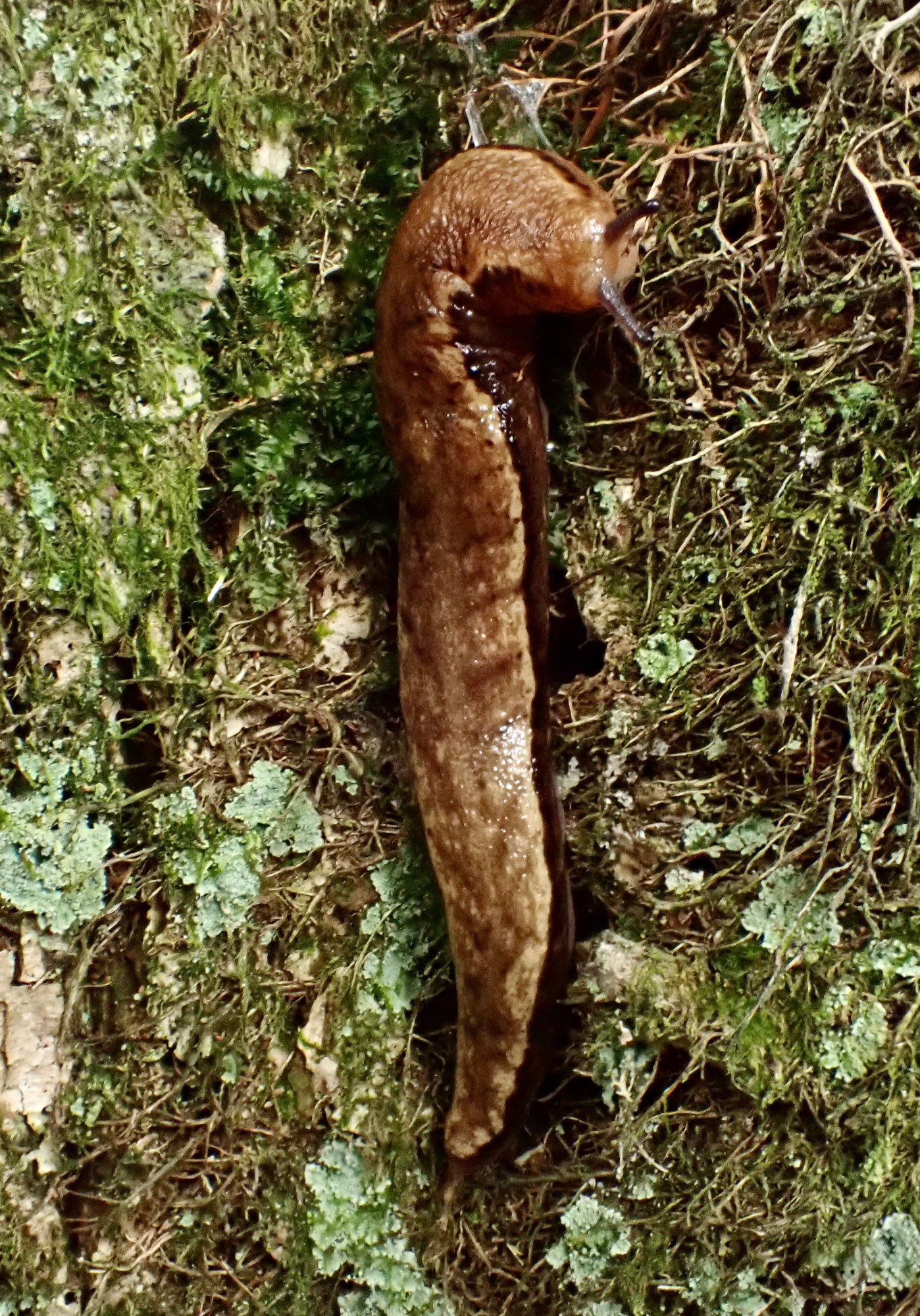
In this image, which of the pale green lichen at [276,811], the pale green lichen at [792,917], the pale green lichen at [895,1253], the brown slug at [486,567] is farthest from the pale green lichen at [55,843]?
the pale green lichen at [895,1253]

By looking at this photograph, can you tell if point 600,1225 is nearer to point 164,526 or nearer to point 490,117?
point 164,526

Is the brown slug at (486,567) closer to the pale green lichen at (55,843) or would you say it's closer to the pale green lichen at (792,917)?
the pale green lichen at (792,917)

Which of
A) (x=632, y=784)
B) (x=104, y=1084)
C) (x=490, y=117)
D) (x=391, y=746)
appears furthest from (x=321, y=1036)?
(x=490, y=117)

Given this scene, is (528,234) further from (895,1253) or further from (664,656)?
(895,1253)

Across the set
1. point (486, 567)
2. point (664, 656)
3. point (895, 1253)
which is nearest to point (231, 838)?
point (486, 567)

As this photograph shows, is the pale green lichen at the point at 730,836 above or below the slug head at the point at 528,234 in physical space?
below

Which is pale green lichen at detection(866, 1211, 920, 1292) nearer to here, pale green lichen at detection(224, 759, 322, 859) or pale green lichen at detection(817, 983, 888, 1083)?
pale green lichen at detection(817, 983, 888, 1083)

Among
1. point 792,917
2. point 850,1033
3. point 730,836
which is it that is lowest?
point 850,1033
